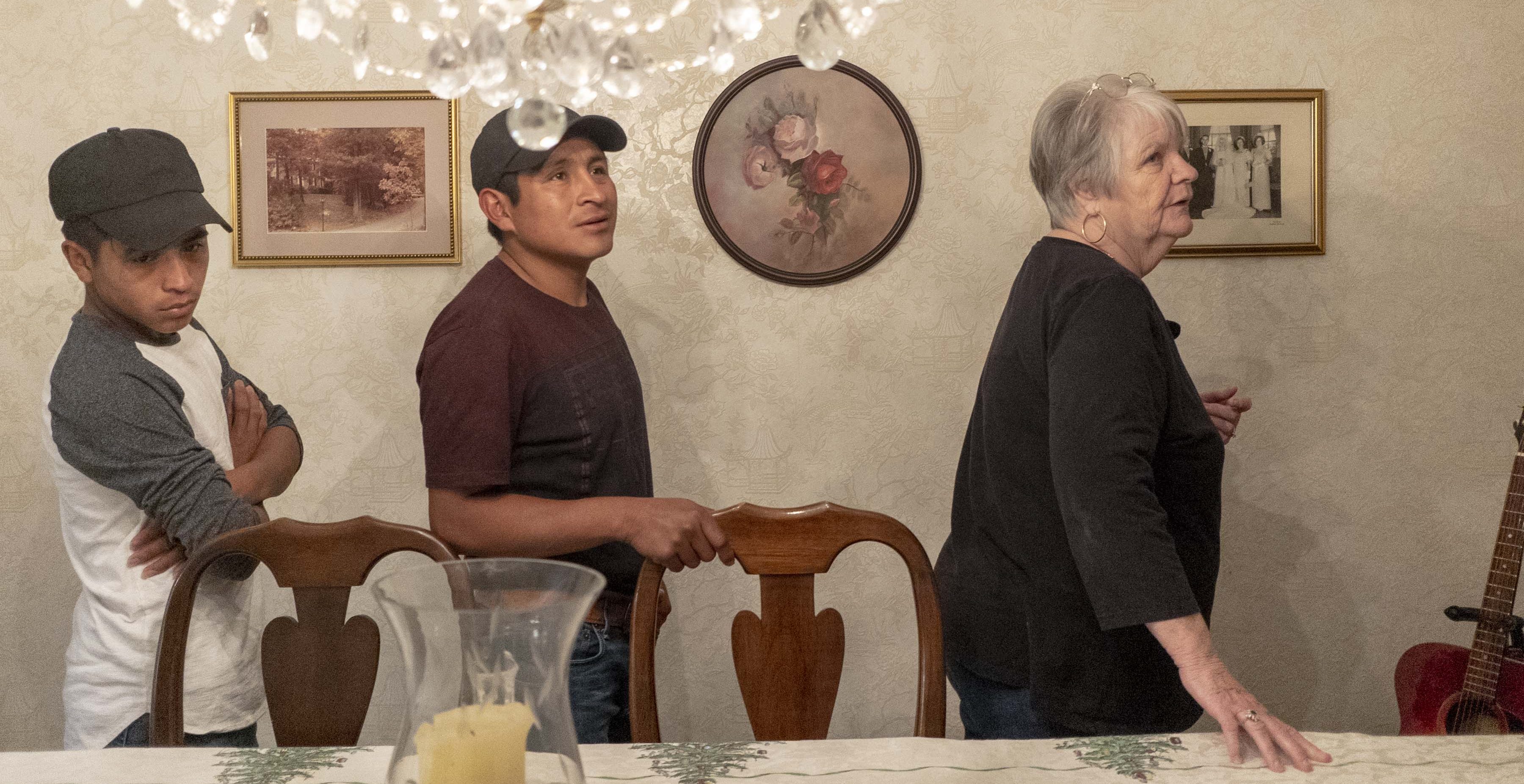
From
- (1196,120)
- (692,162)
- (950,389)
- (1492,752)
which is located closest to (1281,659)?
(950,389)

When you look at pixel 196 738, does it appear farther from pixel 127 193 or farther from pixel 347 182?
pixel 347 182

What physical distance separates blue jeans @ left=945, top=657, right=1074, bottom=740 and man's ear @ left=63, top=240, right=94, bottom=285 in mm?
1278

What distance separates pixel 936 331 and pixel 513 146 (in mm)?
1098

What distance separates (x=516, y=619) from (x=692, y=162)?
1.77 meters

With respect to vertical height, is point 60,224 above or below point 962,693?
above

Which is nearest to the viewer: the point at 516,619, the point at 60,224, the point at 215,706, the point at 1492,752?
the point at 516,619

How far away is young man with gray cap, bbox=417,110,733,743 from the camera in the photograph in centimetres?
153

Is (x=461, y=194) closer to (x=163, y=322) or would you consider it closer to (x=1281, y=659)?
(x=163, y=322)

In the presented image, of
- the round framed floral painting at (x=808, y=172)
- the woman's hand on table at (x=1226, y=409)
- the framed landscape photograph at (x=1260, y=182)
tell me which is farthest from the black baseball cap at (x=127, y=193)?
the framed landscape photograph at (x=1260, y=182)

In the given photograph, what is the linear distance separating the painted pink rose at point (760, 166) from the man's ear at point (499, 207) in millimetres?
794

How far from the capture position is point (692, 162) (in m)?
2.41

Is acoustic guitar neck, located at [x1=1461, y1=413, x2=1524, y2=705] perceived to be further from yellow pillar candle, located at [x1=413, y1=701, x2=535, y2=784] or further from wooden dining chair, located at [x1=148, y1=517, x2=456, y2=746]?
yellow pillar candle, located at [x1=413, y1=701, x2=535, y2=784]

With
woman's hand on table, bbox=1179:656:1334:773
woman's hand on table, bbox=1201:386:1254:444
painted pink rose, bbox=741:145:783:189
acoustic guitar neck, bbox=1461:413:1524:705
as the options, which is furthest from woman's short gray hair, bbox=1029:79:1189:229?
acoustic guitar neck, bbox=1461:413:1524:705

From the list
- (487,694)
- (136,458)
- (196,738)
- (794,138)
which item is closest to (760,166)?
(794,138)
